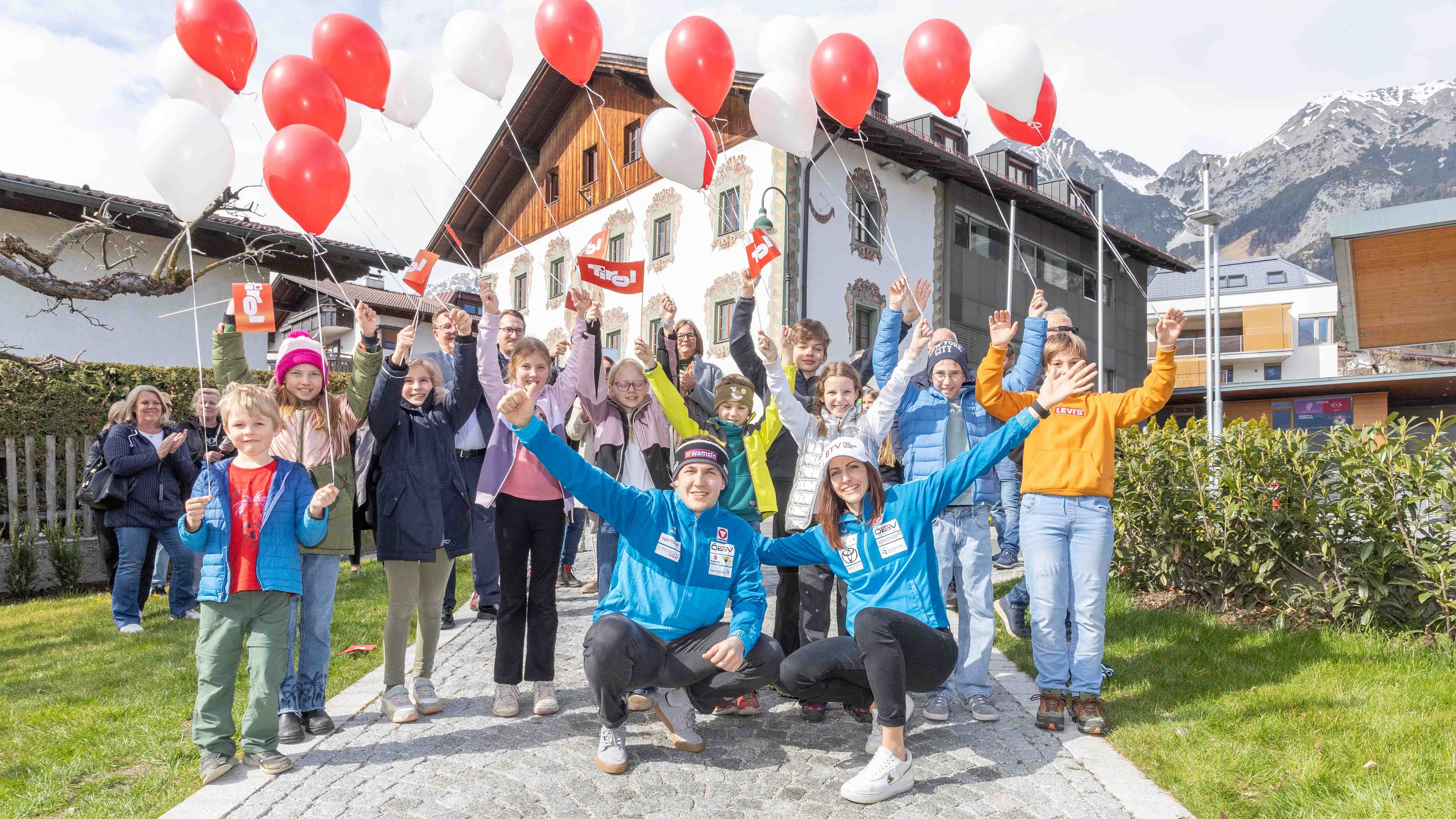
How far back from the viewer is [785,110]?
7.30 meters

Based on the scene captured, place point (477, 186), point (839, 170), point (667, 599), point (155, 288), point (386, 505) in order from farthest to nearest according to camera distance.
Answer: point (477, 186)
point (839, 170)
point (155, 288)
point (386, 505)
point (667, 599)

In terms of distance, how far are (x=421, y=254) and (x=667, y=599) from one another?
12.6ft

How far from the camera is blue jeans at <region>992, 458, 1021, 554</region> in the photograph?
7523mm

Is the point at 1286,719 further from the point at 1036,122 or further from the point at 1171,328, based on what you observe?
the point at 1036,122

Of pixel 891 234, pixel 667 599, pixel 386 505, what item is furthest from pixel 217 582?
pixel 891 234

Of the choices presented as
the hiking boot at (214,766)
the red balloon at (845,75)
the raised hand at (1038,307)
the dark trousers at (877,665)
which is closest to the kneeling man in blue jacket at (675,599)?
the dark trousers at (877,665)

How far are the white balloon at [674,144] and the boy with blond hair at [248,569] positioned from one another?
464 centimetres

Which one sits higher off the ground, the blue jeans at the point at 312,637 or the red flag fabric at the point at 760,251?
the red flag fabric at the point at 760,251

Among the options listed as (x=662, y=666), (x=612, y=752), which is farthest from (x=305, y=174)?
(x=612, y=752)

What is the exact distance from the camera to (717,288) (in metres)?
18.4

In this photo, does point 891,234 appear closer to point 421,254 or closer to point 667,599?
point 421,254

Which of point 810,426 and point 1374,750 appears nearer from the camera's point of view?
point 1374,750

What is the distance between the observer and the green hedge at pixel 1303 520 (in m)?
4.55

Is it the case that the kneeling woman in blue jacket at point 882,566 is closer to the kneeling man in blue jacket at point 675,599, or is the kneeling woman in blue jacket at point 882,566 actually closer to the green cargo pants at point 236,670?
the kneeling man in blue jacket at point 675,599
